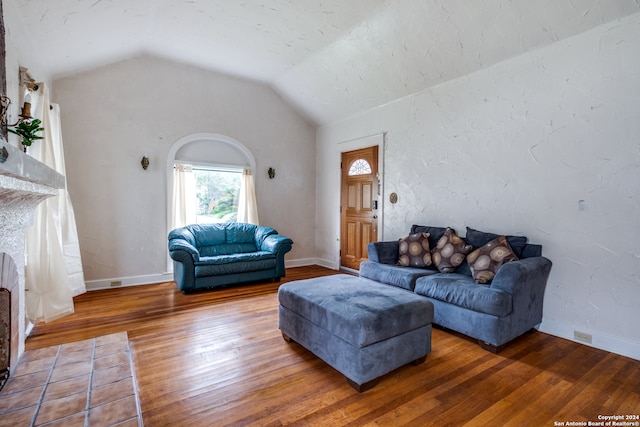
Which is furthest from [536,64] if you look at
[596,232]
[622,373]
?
[622,373]

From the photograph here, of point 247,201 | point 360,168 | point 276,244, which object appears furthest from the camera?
point 247,201

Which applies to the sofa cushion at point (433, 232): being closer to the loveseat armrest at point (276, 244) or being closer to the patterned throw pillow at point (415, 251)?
the patterned throw pillow at point (415, 251)

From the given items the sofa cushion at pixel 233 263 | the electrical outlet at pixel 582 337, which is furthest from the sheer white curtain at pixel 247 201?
the electrical outlet at pixel 582 337

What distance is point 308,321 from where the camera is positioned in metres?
2.33

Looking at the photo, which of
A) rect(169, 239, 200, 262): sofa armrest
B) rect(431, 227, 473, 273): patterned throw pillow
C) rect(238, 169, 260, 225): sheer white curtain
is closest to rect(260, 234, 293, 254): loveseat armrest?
rect(238, 169, 260, 225): sheer white curtain

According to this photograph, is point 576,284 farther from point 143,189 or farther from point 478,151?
point 143,189

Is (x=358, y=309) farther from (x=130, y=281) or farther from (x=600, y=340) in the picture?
(x=130, y=281)

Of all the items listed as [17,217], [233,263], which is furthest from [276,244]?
[17,217]

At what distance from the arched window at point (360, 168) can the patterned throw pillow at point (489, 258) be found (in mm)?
2335

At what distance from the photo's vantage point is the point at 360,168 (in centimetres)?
510

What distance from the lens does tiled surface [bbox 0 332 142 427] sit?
1.52 meters

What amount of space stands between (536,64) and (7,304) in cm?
470

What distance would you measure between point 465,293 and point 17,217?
3.36 meters

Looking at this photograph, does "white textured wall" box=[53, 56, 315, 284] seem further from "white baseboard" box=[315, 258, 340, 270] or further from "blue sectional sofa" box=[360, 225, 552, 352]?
"blue sectional sofa" box=[360, 225, 552, 352]
